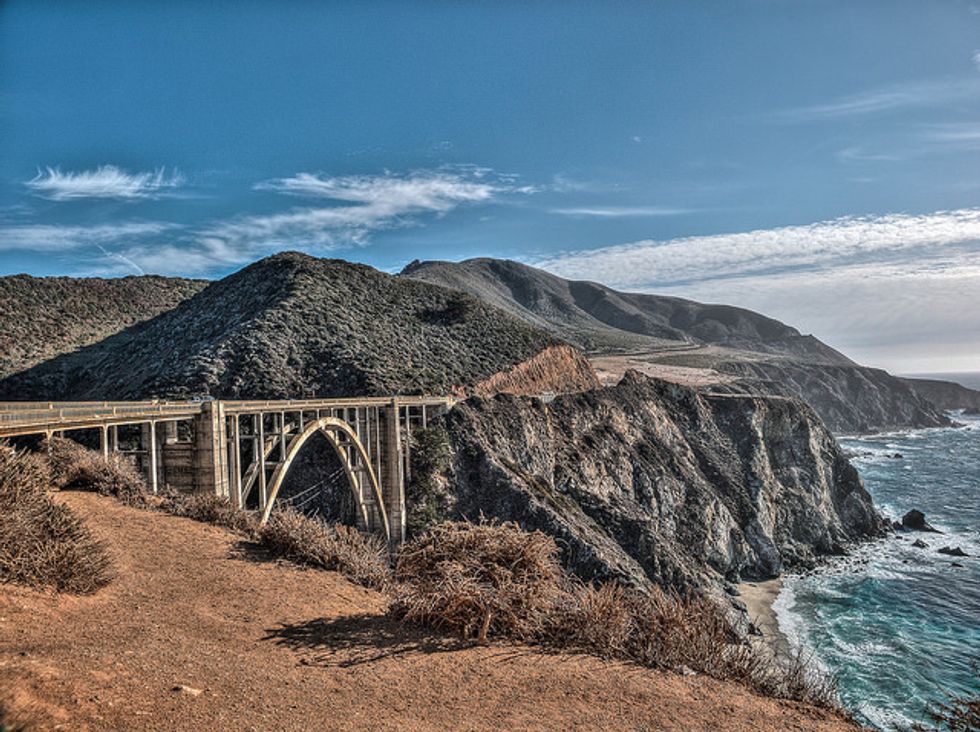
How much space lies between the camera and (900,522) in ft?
167

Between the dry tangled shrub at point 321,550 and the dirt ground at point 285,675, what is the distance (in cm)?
109

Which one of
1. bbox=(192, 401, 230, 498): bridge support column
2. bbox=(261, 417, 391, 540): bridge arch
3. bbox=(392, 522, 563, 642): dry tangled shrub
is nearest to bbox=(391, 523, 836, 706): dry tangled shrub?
bbox=(392, 522, 563, 642): dry tangled shrub

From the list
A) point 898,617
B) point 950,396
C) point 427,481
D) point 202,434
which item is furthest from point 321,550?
point 950,396

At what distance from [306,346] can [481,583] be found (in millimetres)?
39366

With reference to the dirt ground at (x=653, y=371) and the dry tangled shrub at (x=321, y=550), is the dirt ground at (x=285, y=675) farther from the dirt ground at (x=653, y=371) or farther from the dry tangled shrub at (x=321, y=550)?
the dirt ground at (x=653, y=371)

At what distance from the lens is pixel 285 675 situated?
6.41 metres

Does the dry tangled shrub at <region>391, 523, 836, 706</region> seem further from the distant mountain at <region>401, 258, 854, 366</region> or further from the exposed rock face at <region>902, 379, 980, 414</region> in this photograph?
the exposed rock face at <region>902, 379, 980, 414</region>

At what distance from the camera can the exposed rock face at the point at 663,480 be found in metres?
32.6

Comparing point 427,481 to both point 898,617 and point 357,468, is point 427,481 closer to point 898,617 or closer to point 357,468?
point 357,468

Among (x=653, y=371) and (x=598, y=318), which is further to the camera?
(x=598, y=318)

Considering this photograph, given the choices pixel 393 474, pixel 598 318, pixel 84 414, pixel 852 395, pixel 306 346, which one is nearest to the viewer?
pixel 84 414

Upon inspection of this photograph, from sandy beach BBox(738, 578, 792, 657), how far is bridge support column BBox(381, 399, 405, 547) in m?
17.5

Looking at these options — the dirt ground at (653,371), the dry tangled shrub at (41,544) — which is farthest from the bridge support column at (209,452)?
the dirt ground at (653,371)

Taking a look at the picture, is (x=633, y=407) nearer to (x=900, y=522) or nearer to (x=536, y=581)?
(x=900, y=522)
